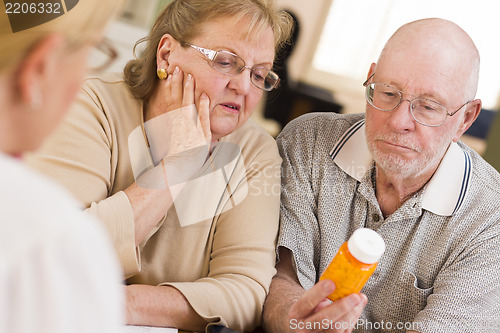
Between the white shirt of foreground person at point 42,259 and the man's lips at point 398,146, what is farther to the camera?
the man's lips at point 398,146

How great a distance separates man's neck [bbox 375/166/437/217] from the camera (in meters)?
1.46

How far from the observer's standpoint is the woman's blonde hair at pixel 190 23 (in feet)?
4.32

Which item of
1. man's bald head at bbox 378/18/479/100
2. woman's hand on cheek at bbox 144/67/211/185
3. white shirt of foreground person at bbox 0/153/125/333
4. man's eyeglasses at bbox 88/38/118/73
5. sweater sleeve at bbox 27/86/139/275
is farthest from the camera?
man's bald head at bbox 378/18/479/100

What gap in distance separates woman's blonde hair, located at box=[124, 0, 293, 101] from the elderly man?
32 centimetres

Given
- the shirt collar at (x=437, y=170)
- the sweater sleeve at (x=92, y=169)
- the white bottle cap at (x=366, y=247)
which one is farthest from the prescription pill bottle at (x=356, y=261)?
the shirt collar at (x=437, y=170)

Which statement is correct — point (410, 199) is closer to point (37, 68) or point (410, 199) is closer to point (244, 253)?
point (244, 253)

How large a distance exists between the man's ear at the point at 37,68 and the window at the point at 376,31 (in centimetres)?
288

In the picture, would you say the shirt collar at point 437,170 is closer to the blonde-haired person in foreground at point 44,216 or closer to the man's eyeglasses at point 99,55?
the man's eyeglasses at point 99,55

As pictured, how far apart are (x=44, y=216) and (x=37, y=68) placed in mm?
128

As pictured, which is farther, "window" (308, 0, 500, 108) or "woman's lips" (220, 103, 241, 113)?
"window" (308, 0, 500, 108)

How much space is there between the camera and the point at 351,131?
1.57m

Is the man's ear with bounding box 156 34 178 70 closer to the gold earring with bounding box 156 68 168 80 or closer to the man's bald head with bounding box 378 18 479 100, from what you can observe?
the gold earring with bounding box 156 68 168 80

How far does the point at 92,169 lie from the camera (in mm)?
1186

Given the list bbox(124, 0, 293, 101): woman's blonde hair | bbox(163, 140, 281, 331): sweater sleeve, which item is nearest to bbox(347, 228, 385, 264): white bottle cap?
bbox(163, 140, 281, 331): sweater sleeve
